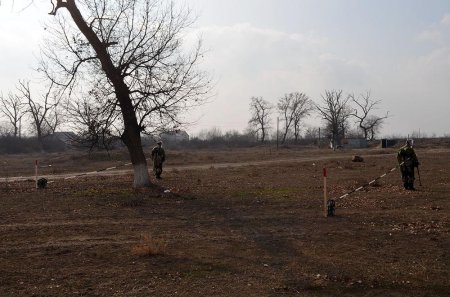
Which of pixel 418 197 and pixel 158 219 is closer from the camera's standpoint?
pixel 158 219

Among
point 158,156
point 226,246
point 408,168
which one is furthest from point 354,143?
point 226,246

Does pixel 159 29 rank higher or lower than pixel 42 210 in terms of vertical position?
higher

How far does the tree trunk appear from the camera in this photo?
17328mm

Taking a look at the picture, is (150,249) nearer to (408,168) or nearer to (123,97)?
(123,97)

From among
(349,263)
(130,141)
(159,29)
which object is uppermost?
(159,29)

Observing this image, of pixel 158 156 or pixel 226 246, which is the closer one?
pixel 226 246

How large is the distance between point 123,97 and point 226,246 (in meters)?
10.1

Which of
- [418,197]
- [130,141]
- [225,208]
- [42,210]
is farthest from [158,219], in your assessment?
[418,197]

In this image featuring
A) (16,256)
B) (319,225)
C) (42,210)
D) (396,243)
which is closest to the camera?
(16,256)

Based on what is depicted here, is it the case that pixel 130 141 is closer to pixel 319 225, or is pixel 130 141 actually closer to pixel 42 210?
pixel 42 210

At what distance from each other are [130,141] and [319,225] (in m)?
9.17

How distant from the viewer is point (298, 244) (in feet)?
29.0

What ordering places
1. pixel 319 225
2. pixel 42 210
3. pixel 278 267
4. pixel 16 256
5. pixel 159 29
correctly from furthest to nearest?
pixel 159 29
pixel 42 210
pixel 319 225
pixel 16 256
pixel 278 267

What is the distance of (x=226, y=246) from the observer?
28.6 feet
